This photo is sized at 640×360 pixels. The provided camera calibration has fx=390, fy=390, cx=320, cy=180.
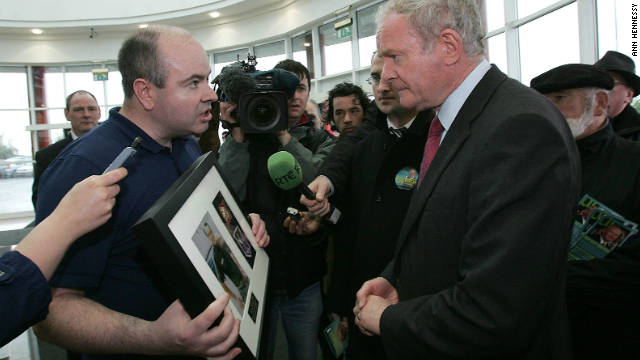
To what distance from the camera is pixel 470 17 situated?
974 mm

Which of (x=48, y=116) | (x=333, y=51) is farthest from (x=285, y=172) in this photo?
(x=48, y=116)

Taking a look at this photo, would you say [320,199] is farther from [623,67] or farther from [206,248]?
[623,67]

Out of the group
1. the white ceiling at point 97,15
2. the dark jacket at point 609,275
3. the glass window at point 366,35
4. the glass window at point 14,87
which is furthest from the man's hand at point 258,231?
the glass window at point 14,87

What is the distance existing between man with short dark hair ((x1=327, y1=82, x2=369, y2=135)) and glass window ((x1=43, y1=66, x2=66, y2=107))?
31.6ft

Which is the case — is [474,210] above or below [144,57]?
below

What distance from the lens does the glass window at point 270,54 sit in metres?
8.88

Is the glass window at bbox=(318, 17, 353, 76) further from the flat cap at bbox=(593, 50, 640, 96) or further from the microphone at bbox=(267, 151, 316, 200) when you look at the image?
the microphone at bbox=(267, 151, 316, 200)

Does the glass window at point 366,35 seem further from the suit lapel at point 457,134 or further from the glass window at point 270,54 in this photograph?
the suit lapel at point 457,134

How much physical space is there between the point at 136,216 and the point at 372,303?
25.8 inches

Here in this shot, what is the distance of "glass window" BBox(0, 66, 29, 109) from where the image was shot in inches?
374

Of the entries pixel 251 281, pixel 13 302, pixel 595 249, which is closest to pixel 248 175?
pixel 251 281

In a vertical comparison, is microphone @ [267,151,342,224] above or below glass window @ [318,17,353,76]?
below

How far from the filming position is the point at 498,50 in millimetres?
4922

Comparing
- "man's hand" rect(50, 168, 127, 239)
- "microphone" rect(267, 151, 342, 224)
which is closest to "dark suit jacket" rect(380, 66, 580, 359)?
"microphone" rect(267, 151, 342, 224)
